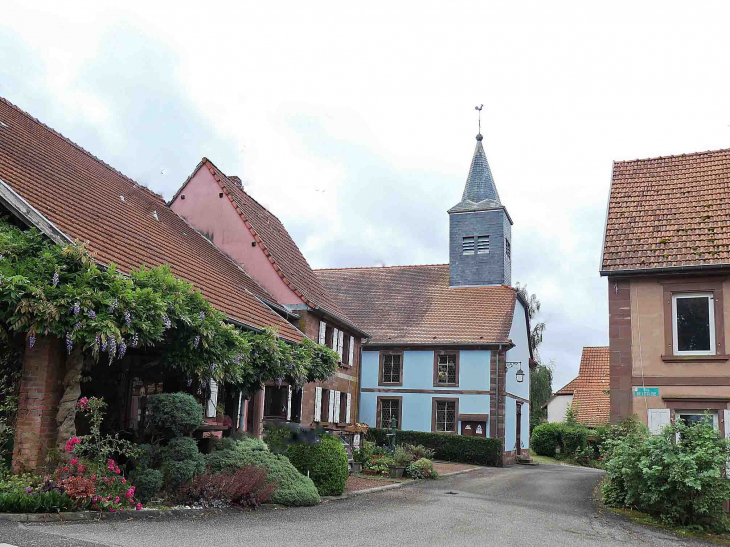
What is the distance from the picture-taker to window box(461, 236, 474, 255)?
3647 centimetres

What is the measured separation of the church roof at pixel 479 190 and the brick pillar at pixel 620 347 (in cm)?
2128

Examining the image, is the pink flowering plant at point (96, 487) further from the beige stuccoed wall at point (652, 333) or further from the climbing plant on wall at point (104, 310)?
the beige stuccoed wall at point (652, 333)

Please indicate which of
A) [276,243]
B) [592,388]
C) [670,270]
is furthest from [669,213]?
[592,388]

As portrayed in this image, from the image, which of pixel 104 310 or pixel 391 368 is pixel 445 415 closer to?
pixel 391 368

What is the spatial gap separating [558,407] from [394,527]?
3575 centimetres

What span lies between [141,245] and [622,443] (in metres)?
10.2

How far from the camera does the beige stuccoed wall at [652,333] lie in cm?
1527

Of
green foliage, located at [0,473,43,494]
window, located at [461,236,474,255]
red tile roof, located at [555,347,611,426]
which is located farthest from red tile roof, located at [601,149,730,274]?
red tile roof, located at [555,347,611,426]

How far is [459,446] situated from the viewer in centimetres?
2858

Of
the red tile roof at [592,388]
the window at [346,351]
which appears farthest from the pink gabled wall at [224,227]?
the red tile roof at [592,388]

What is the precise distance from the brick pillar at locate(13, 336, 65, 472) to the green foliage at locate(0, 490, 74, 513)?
967 mm

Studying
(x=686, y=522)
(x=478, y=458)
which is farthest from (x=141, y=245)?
(x=478, y=458)

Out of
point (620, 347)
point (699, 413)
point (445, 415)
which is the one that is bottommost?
point (445, 415)

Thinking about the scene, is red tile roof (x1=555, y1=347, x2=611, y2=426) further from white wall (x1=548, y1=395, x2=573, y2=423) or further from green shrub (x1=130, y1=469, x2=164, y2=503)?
green shrub (x1=130, y1=469, x2=164, y2=503)
